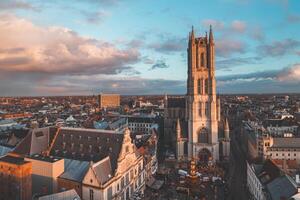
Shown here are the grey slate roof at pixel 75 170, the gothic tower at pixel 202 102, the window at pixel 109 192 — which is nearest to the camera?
the window at pixel 109 192

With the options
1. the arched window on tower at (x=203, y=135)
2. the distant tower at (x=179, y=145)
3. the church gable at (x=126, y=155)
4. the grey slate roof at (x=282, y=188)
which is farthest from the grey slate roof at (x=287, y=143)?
the church gable at (x=126, y=155)

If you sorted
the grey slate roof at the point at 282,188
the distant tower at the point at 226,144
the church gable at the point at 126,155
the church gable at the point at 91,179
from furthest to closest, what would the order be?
1. the distant tower at the point at 226,144
2. the church gable at the point at 126,155
3. the church gable at the point at 91,179
4. the grey slate roof at the point at 282,188

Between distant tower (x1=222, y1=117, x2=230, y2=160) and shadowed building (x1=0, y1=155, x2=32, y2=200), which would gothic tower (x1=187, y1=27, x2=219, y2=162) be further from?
shadowed building (x1=0, y1=155, x2=32, y2=200)

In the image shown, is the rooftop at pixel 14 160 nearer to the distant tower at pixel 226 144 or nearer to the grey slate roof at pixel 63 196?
the grey slate roof at pixel 63 196

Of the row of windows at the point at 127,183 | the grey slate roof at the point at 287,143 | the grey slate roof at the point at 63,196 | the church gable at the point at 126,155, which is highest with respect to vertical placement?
the church gable at the point at 126,155

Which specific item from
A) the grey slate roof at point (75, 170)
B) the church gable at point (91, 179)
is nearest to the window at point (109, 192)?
the church gable at point (91, 179)

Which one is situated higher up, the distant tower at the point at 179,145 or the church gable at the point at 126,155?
the church gable at the point at 126,155

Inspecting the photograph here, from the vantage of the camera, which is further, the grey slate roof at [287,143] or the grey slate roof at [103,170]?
the grey slate roof at [287,143]
